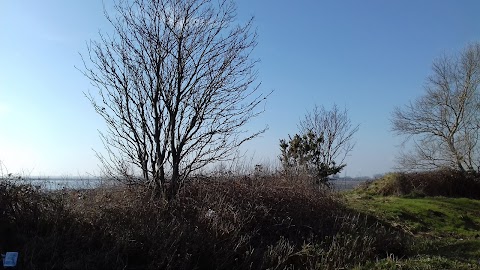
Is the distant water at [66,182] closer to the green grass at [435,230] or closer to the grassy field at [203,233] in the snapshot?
the grassy field at [203,233]

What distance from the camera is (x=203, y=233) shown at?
7918 mm

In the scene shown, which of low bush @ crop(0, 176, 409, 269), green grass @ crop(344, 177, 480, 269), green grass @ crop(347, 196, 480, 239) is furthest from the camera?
green grass @ crop(347, 196, 480, 239)

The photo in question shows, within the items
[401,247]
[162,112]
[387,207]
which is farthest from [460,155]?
[162,112]

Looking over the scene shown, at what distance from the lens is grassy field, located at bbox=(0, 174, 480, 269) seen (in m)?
6.82

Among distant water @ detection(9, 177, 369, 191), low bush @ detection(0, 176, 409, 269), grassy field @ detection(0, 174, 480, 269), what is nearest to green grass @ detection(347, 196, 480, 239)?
grassy field @ detection(0, 174, 480, 269)

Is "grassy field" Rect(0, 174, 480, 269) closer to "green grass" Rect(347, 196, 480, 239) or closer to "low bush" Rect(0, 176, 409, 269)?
"low bush" Rect(0, 176, 409, 269)

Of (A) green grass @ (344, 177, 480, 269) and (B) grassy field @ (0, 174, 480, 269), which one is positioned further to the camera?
(A) green grass @ (344, 177, 480, 269)

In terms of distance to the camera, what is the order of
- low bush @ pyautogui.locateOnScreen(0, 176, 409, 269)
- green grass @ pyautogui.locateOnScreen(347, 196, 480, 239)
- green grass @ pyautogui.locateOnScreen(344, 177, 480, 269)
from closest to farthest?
low bush @ pyautogui.locateOnScreen(0, 176, 409, 269) → green grass @ pyautogui.locateOnScreen(344, 177, 480, 269) → green grass @ pyautogui.locateOnScreen(347, 196, 480, 239)

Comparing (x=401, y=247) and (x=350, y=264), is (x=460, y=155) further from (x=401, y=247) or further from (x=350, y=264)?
(x=350, y=264)

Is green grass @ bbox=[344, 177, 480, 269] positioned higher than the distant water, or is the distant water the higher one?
the distant water

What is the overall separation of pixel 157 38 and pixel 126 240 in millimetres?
5919

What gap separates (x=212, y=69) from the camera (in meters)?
11.6

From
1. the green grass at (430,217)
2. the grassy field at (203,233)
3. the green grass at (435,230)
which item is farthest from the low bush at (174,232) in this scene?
the green grass at (430,217)

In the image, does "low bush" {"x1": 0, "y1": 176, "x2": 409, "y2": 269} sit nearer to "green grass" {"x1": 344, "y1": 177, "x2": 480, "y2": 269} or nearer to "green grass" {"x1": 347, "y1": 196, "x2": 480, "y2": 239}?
→ "green grass" {"x1": 344, "y1": 177, "x2": 480, "y2": 269}
